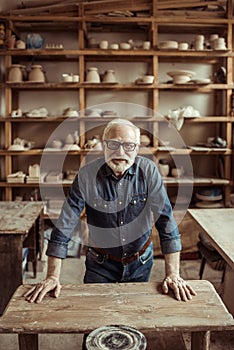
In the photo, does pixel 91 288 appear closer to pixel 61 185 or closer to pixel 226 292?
pixel 226 292

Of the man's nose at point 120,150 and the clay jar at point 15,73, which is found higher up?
the clay jar at point 15,73

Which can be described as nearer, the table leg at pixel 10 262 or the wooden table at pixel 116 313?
the wooden table at pixel 116 313

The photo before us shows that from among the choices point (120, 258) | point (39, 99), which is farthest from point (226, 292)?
point (39, 99)

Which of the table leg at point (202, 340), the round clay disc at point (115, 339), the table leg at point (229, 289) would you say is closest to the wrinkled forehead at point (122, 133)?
the table leg at point (202, 340)

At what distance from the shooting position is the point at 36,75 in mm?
4312

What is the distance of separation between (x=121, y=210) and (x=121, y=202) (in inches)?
1.6

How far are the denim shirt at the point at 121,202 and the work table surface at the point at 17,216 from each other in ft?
2.63

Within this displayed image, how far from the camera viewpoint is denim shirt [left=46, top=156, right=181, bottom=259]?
80.7 inches

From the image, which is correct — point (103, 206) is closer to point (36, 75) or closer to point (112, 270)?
point (112, 270)

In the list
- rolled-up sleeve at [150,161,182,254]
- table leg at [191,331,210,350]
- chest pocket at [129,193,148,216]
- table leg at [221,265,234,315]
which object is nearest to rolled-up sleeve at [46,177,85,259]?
chest pocket at [129,193,148,216]

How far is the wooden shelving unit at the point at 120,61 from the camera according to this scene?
4.32m

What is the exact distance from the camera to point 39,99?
4.72 m

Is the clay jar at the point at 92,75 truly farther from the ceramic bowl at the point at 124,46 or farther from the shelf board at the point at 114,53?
the ceramic bowl at the point at 124,46

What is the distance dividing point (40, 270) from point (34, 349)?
7.23 feet
